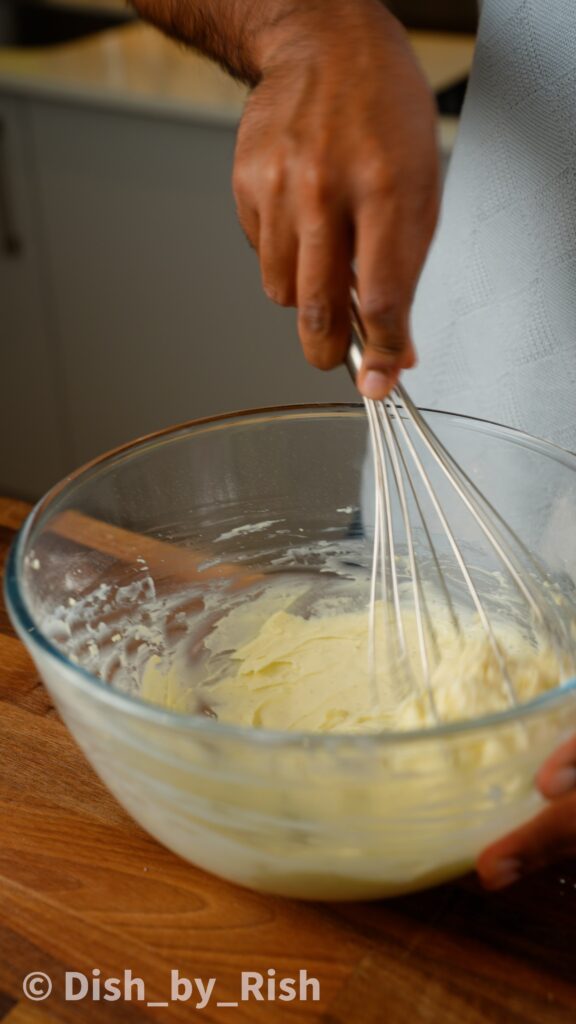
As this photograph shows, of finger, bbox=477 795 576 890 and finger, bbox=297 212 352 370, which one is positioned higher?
finger, bbox=297 212 352 370

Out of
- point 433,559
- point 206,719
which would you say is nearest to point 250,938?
point 206,719

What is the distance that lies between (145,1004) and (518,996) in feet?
0.59

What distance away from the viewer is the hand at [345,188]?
538mm

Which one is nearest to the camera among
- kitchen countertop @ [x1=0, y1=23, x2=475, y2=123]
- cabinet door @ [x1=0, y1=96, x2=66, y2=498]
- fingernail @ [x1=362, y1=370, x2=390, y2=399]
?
fingernail @ [x1=362, y1=370, x2=390, y2=399]

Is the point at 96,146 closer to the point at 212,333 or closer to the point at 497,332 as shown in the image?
the point at 212,333

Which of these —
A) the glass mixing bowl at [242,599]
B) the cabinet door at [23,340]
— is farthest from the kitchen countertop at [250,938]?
the cabinet door at [23,340]

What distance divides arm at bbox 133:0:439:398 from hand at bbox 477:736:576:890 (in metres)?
0.21

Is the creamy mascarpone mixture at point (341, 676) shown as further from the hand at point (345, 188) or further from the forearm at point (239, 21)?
the forearm at point (239, 21)

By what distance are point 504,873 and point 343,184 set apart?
0.35 metres

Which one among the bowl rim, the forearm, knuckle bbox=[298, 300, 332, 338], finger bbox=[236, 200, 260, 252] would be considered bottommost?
the bowl rim

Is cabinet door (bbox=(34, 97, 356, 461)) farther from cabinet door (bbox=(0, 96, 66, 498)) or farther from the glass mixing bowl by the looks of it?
the glass mixing bowl

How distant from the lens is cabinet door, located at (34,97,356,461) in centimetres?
182

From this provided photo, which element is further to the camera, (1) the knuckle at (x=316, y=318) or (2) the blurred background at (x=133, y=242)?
(2) the blurred background at (x=133, y=242)

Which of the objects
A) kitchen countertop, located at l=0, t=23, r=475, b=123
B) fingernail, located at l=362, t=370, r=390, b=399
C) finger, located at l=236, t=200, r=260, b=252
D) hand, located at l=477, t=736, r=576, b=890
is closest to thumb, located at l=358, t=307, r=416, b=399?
fingernail, located at l=362, t=370, r=390, b=399
